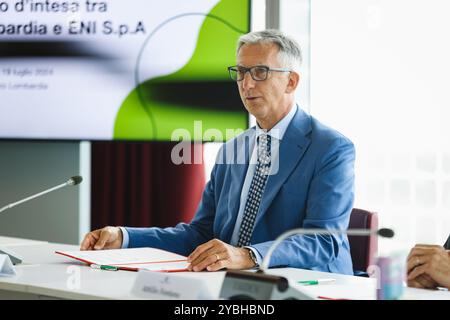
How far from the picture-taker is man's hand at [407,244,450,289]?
2193 millimetres

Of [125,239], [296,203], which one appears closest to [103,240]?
[125,239]

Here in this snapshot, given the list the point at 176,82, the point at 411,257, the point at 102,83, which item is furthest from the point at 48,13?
the point at 411,257

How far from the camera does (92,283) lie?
226cm

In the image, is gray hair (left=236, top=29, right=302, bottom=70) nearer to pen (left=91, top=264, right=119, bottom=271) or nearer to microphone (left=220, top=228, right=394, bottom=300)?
pen (left=91, top=264, right=119, bottom=271)

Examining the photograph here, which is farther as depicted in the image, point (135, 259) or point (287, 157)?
point (287, 157)

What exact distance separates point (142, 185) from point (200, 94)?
2.45ft

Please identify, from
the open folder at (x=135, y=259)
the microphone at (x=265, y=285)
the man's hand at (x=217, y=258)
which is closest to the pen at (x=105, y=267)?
the open folder at (x=135, y=259)

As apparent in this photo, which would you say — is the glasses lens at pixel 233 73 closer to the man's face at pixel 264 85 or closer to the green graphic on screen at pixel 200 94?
the man's face at pixel 264 85

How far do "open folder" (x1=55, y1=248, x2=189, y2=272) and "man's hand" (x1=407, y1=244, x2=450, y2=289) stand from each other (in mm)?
697

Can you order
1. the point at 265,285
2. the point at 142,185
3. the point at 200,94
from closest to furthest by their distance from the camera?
the point at 265,285
the point at 200,94
the point at 142,185

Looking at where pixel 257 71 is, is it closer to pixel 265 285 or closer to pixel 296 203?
pixel 296 203

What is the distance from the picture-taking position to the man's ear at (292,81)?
3.05m

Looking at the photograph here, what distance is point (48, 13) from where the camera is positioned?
4371 mm

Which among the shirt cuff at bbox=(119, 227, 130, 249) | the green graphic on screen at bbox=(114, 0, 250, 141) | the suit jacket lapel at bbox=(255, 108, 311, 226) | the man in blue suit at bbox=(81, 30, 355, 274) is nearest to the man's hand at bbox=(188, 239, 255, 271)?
the man in blue suit at bbox=(81, 30, 355, 274)
